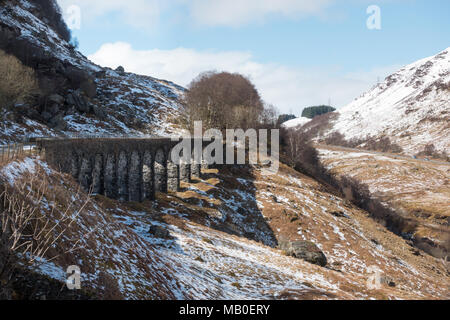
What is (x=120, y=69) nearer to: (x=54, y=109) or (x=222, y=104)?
(x=222, y=104)

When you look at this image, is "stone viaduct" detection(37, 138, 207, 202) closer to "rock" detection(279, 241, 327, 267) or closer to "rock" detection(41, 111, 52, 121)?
"rock" detection(279, 241, 327, 267)

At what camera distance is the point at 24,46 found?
256 ft

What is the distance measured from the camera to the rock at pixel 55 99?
2521 inches

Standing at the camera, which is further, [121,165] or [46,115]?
[46,115]

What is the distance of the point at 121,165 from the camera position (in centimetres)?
3547

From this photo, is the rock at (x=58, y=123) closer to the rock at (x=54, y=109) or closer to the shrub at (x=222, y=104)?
the rock at (x=54, y=109)

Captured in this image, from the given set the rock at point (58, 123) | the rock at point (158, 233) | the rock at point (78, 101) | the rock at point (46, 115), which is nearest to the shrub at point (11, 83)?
the rock at point (58, 123)

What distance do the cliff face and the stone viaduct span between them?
1113 cm

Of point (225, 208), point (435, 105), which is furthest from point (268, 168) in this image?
point (435, 105)

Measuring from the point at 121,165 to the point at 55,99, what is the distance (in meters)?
38.5

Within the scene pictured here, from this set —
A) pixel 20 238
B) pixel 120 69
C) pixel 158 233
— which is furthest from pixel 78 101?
pixel 120 69

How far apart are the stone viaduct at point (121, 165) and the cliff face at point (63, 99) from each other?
36.5ft

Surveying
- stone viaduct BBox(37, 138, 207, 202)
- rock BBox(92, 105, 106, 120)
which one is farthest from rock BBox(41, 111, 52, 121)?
stone viaduct BBox(37, 138, 207, 202)
